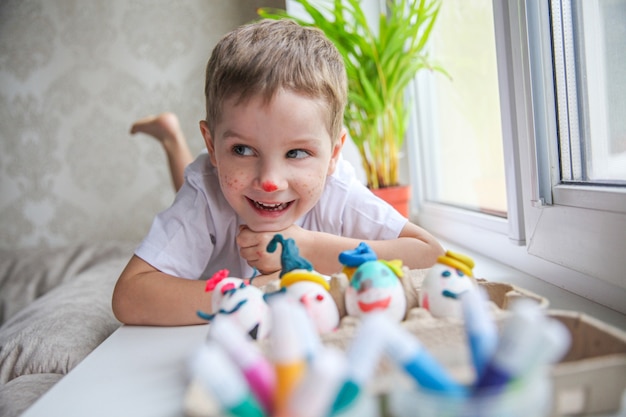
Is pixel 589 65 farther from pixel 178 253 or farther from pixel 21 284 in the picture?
pixel 21 284

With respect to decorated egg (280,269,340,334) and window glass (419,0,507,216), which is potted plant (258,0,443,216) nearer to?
window glass (419,0,507,216)

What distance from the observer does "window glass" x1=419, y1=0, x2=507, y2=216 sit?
3.39ft

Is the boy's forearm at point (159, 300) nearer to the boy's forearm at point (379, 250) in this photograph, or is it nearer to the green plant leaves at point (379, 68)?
the boy's forearm at point (379, 250)

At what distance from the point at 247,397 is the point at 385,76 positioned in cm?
111

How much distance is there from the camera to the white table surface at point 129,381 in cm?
40

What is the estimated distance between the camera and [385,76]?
125 centimetres

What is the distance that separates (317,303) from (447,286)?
0.11 m

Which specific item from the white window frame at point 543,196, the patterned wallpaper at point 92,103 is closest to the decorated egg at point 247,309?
the white window frame at point 543,196

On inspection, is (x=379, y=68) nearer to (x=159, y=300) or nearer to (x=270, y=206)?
(x=270, y=206)

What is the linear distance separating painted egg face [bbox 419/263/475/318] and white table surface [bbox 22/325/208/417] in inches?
8.6

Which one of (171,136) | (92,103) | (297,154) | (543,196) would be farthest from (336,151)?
(92,103)

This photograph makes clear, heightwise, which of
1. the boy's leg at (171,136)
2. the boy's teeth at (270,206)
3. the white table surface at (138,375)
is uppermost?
the boy's leg at (171,136)

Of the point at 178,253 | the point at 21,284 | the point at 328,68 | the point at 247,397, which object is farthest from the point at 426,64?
the point at 21,284

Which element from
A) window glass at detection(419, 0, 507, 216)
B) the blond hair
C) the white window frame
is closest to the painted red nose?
the blond hair
